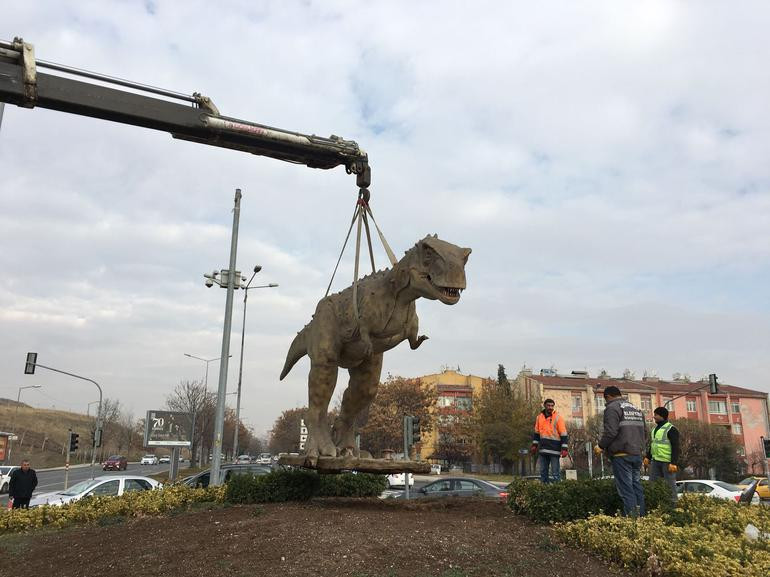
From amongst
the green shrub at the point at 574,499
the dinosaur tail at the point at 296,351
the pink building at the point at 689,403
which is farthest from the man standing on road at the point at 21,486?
the pink building at the point at 689,403

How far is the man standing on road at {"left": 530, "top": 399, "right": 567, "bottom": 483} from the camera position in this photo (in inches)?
356

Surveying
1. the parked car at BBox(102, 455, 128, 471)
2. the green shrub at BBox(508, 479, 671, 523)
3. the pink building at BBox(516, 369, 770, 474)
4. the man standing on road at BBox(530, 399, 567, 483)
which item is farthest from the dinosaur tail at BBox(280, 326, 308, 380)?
the pink building at BBox(516, 369, 770, 474)

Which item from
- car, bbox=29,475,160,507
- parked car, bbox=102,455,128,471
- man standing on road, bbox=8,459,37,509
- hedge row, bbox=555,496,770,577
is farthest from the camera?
parked car, bbox=102,455,128,471

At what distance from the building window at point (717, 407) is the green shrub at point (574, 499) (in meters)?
57.3

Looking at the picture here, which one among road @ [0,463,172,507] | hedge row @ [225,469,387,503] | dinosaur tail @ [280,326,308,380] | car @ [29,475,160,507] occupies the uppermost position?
dinosaur tail @ [280,326,308,380]

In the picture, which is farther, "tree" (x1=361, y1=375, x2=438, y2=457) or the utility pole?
"tree" (x1=361, y1=375, x2=438, y2=457)

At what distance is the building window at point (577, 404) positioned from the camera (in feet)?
184

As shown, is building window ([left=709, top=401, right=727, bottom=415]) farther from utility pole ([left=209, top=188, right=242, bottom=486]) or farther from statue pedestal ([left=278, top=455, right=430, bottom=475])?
statue pedestal ([left=278, top=455, right=430, bottom=475])

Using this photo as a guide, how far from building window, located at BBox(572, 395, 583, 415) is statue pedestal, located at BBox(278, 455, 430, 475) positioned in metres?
51.3

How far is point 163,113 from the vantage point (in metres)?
7.73

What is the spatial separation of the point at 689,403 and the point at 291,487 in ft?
190

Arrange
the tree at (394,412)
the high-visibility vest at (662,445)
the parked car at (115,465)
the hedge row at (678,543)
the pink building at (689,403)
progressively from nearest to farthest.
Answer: the hedge row at (678,543) → the high-visibility vest at (662,445) → the tree at (394,412) → the parked car at (115,465) → the pink building at (689,403)

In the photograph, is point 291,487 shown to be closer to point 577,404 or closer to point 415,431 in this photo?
point 415,431

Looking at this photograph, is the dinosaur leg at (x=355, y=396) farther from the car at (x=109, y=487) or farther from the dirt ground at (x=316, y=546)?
the car at (x=109, y=487)
